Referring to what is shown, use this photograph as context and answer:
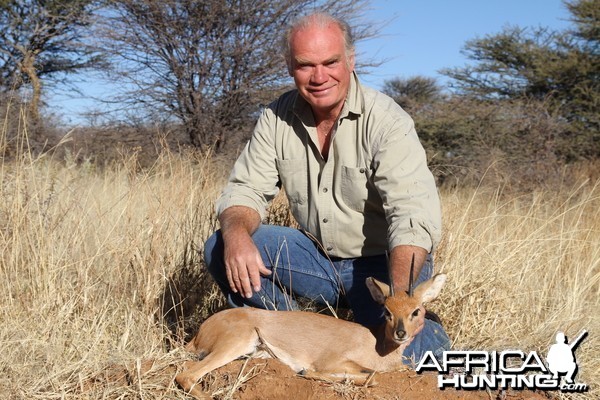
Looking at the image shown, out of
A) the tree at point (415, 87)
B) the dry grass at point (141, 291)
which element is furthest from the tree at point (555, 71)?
the dry grass at point (141, 291)

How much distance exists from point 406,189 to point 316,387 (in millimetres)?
1048

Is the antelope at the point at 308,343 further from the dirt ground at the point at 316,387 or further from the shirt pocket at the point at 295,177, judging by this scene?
the shirt pocket at the point at 295,177

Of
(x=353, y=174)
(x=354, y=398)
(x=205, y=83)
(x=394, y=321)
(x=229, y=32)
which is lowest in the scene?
(x=354, y=398)

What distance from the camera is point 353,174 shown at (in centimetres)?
373

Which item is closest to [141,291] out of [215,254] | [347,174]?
[215,254]

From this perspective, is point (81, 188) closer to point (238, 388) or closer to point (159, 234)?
point (159, 234)

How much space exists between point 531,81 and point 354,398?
14.1 m

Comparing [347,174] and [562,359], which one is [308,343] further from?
[562,359]

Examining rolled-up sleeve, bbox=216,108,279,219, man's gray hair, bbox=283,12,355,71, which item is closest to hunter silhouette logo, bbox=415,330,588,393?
rolled-up sleeve, bbox=216,108,279,219

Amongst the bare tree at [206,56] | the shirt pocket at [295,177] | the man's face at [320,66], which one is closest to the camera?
the man's face at [320,66]

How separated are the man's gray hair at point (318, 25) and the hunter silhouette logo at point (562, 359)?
182cm

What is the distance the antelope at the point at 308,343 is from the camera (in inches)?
119

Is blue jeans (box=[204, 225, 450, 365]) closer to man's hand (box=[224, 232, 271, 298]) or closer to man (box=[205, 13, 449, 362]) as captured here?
man (box=[205, 13, 449, 362])

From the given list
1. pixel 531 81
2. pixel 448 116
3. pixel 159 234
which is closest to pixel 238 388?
pixel 159 234
